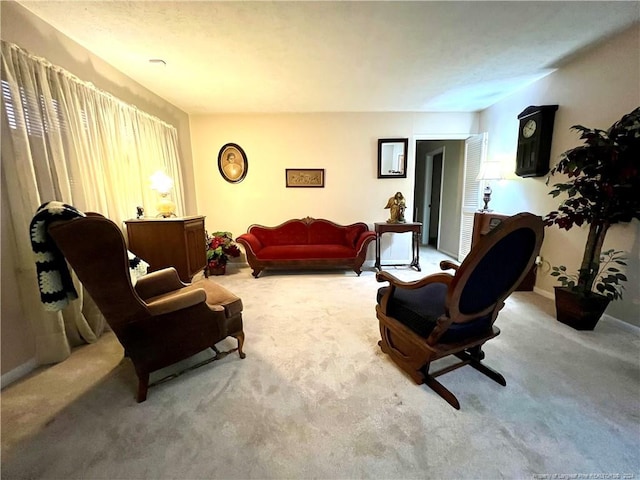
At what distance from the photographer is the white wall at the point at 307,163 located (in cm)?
429

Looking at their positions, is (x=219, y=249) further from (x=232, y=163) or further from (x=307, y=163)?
(x=307, y=163)

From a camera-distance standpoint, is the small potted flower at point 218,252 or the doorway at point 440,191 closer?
the small potted flower at point 218,252

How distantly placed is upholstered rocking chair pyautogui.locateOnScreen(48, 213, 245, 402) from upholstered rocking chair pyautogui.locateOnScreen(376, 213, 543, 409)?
1.18 metres

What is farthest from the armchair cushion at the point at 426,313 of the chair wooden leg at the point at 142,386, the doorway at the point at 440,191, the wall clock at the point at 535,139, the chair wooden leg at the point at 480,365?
the doorway at the point at 440,191

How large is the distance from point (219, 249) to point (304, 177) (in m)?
1.85

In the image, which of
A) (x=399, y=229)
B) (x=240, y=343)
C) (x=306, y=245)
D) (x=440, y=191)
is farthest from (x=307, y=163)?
(x=240, y=343)

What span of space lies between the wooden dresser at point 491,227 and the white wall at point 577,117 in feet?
0.34

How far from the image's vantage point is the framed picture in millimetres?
4410

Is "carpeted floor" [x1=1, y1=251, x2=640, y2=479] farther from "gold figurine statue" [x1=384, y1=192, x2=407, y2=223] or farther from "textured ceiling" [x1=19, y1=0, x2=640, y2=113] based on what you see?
"textured ceiling" [x1=19, y1=0, x2=640, y2=113]

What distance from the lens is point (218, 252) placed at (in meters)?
3.96

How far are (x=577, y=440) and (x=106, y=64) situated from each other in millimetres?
4610

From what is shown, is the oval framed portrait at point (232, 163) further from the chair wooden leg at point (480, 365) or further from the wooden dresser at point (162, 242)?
the chair wooden leg at point (480, 365)

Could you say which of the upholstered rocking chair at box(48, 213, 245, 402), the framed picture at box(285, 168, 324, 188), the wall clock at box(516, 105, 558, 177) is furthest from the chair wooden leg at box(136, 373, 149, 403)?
the wall clock at box(516, 105, 558, 177)

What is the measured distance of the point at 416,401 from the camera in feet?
4.99
